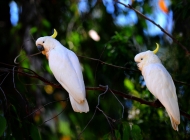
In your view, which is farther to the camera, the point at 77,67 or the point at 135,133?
the point at 77,67

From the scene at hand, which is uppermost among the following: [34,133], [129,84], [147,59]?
[147,59]

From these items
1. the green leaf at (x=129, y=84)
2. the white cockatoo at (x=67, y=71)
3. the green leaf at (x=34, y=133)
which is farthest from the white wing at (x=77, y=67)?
the green leaf at (x=129, y=84)

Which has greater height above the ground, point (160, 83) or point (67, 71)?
point (67, 71)

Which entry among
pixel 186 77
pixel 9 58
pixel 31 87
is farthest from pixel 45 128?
Result: pixel 186 77

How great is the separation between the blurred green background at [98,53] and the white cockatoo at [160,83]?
0.44m

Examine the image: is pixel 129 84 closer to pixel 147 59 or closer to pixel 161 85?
pixel 147 59

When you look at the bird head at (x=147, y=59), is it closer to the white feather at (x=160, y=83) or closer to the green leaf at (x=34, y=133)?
the white feather at (x=160, y=83)

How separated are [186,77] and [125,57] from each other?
1.66 feet

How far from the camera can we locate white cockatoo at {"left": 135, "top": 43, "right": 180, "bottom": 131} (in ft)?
9.16

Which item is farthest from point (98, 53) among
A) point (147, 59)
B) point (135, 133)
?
point (135, 133)

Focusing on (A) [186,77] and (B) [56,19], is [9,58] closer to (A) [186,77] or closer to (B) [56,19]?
(B) [56,19]

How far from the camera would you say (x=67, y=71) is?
2.93 m

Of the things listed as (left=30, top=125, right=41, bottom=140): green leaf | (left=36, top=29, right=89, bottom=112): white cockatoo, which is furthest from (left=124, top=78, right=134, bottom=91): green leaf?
(left=30, top=125, right=41, bottom=140): green leaf

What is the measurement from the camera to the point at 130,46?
3.98 metres
